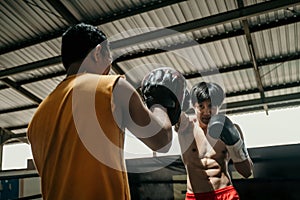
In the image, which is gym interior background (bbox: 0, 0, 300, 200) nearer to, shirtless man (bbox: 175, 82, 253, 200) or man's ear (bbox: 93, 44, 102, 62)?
shirtless man (bbox: 175, 82, 253, 200)

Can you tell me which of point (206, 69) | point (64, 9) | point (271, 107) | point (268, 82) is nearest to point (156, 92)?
point (64, 9)

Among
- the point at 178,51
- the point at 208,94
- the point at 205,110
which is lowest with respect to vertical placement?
the point at 205,110

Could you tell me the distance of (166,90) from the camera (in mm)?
1279

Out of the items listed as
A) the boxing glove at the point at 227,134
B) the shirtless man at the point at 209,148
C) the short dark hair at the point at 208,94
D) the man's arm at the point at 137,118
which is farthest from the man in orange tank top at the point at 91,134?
the short dark hair at the point at 208,94

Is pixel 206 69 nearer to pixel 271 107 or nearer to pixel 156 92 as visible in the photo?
pixel 271 107

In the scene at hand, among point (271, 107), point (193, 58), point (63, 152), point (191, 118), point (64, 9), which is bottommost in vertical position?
point (63, 152)

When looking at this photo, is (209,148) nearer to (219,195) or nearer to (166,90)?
(219,195)

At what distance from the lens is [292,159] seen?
12.2 ft

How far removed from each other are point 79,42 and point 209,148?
193cm

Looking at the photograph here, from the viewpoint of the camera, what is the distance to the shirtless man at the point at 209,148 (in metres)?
2.40

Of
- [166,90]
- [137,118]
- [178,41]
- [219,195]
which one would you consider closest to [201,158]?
[219,195]

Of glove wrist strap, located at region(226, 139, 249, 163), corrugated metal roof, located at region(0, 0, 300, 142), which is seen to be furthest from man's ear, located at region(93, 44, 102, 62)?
corrugated metal roof, located at region(0, 0, 300, 142)

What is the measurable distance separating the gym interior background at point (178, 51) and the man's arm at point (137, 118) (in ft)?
7.10

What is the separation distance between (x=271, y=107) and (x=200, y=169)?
513 cm
